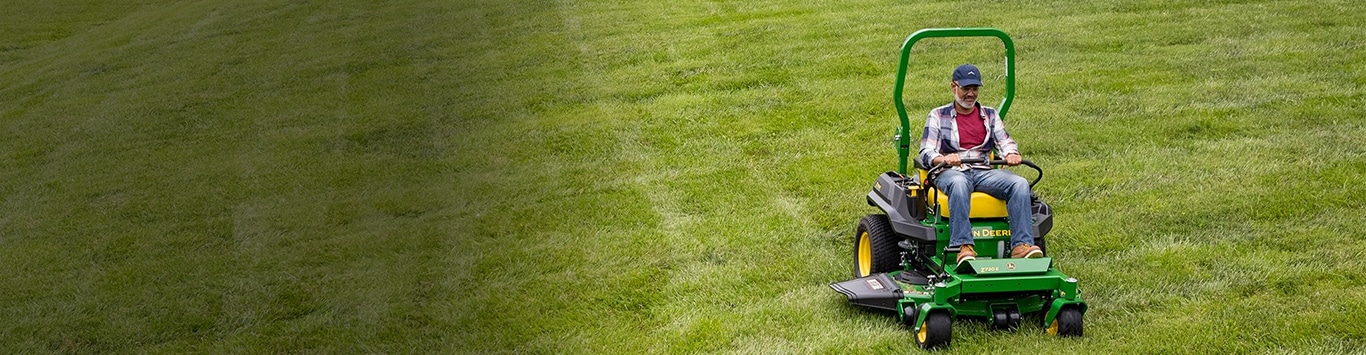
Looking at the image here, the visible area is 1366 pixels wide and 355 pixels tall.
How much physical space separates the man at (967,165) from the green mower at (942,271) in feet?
0.24

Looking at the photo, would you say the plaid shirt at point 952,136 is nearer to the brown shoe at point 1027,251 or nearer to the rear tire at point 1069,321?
the brown shoe at point 1027,251

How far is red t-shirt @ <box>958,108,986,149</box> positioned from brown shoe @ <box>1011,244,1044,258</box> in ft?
2.72

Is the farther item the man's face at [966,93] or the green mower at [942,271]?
the man's face at [966,93]

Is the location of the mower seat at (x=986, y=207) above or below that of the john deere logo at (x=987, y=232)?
above

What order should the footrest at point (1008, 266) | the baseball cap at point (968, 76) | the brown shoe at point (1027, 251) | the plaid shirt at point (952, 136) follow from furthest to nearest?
the plaid shirt at point (952, 136), the baseball cap at point (968, 76), the brown shoe at point (1027, 251), the footrest at point (1008, 266)

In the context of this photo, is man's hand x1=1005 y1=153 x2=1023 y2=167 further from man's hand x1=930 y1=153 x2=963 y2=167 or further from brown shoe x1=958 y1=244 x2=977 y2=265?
brown shoe x1=958 y1=244 x2=977 y2=265

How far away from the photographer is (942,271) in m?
5.96

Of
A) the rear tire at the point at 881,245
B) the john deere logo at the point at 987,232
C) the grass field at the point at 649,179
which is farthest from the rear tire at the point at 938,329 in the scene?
the rear tire at the point at 881,245

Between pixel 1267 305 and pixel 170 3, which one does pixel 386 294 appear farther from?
pixel 170 3

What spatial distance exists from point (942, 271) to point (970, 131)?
3.05 feet

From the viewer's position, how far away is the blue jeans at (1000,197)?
19.2 feet

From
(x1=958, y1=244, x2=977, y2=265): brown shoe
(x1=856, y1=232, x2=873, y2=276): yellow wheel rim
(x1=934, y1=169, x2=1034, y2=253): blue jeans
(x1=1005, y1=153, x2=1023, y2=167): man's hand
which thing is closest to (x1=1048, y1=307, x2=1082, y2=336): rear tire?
(x1=934, y1=169, x2=1034, y2=253): blue jeans

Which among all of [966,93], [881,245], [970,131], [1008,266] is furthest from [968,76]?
[1008,266]

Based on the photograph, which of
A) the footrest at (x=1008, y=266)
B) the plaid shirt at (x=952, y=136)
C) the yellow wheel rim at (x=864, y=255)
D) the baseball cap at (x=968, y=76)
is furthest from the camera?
the yellow wheel rim at (x=864, y=255)
